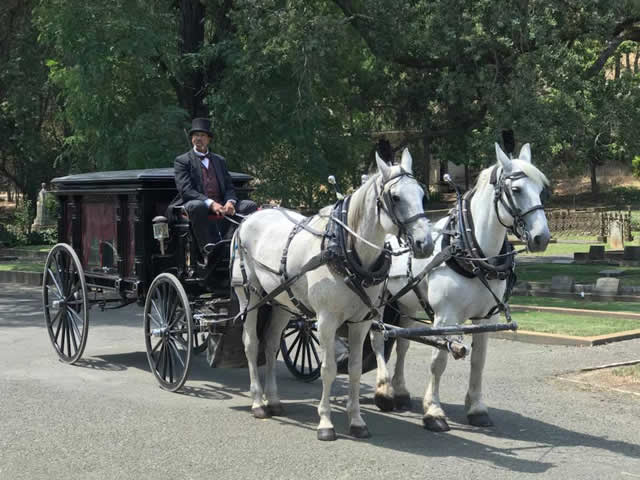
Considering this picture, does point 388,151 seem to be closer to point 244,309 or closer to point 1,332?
point 244,309

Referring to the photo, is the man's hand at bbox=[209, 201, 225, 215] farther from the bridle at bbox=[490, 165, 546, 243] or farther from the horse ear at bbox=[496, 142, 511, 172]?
the horse ear at bbox=[496, 142, 511, 172]

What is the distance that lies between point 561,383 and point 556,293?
8.83m

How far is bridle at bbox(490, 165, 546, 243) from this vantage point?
7.29 metres

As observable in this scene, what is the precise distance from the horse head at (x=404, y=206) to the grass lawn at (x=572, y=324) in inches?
243

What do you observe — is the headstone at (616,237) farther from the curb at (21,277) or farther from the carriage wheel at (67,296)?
the carriage wheel at (67,296)

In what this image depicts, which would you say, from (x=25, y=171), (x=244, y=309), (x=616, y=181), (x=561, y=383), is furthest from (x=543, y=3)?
(x=616, y=181)

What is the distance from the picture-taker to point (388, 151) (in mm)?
7676

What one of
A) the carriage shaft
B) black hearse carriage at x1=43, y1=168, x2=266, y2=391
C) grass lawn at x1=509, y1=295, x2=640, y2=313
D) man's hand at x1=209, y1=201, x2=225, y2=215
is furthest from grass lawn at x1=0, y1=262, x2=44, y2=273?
the carriage shaft

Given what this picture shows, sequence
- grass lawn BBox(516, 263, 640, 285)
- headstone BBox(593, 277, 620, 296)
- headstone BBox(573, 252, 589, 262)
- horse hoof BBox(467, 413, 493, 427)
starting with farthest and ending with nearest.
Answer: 1. headstone BBox(573, 252, 589, 262)
2. grass lawn BBox(516, 263, 640, 285)
3. headstone BBox(593, 277, 620, 296)
4. horse hoof BBox(467, 413, 493, 427)

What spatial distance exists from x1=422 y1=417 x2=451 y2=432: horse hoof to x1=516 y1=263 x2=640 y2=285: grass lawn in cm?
1300

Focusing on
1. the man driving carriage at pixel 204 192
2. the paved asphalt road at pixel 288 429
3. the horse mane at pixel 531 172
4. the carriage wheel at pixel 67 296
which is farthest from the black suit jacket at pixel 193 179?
the horse mane at pixel 531 172

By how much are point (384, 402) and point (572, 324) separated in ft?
19.3

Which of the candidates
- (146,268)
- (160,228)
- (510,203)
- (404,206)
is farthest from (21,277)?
(510,203)

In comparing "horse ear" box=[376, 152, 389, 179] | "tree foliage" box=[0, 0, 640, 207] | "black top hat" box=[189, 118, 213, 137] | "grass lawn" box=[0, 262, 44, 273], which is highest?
"tree foliage" box=[0, 0, 640, 207]
